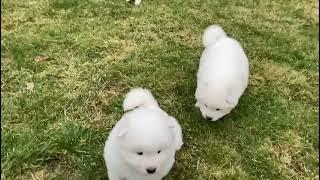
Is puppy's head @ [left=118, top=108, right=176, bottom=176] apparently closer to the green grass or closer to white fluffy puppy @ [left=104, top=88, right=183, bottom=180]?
white fluffy puppy @ [left=104, top=88, right=183, bottom=180]

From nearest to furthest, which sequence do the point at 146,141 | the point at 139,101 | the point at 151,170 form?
the point at 146,141 → the point at 151,170 → the point at 139,101

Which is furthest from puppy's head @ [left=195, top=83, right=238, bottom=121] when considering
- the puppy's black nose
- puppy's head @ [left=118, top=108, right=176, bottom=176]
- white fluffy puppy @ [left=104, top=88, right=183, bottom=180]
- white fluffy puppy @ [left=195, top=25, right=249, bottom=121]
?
the puppy's black nose

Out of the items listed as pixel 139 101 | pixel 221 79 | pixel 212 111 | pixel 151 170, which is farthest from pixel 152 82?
pixel 151 170

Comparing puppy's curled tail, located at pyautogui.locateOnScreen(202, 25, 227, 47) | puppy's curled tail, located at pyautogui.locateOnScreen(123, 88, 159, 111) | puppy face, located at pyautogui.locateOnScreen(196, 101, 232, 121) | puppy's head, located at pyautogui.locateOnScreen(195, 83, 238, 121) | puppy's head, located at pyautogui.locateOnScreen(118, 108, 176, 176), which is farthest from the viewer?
puppy's curled tail, located at pyautogui.locateOnScreen(202, 25, 227, 47)

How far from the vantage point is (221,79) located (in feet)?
12.5

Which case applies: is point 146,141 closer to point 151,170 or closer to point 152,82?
point 151,170

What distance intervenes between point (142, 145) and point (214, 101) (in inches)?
44.1

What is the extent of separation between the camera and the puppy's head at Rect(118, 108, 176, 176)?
111 inches

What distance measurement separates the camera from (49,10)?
546 cm

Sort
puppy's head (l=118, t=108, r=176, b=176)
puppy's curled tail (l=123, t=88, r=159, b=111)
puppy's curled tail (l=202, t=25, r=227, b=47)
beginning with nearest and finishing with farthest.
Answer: puppy's head (l=118, t=108, r=176, b=176) → puppy's curled tail (l=123, t=88, r=159, b=111) → puppy's curled tail (l=202, t=25, r=227, b=47)

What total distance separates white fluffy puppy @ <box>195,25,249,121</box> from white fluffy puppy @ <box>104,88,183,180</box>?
0.75m

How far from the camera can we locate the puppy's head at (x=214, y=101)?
149 inches

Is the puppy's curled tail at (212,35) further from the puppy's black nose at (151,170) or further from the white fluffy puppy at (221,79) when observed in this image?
the puppy's black nose at (151,170)

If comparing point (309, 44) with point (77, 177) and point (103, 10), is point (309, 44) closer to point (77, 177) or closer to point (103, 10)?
point (103, 10)
